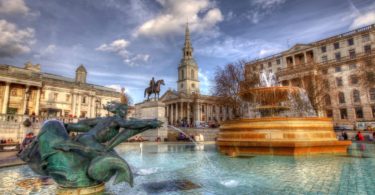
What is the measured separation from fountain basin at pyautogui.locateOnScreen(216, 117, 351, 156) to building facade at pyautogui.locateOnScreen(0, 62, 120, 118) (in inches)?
1381

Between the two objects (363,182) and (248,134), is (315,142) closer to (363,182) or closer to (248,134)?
(248,134)

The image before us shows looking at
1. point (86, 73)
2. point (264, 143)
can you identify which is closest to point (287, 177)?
point (264, 143)

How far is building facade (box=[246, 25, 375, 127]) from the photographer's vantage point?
42.1 m

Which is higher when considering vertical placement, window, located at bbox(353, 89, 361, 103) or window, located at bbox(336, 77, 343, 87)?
window, located at bbox(336, 77, 343, 87)

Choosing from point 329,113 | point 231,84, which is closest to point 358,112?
point 329,113

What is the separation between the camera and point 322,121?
1224 cm

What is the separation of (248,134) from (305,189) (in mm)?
8020

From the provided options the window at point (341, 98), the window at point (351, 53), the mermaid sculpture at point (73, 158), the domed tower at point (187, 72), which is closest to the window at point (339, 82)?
the window at point (341, 98)

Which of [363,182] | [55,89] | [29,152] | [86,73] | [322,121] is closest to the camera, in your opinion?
[29,152]

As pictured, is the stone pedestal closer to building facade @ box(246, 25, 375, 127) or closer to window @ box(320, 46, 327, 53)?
building facade @ box(246, 25, 375, 127)

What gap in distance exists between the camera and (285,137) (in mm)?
11320

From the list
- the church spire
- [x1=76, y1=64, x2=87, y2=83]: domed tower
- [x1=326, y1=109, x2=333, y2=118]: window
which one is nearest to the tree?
[x1=326, y1=109, x2=333, y2=118]: window

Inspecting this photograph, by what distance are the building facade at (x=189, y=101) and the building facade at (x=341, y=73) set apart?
2766 cm

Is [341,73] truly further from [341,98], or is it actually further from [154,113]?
[154,113]
